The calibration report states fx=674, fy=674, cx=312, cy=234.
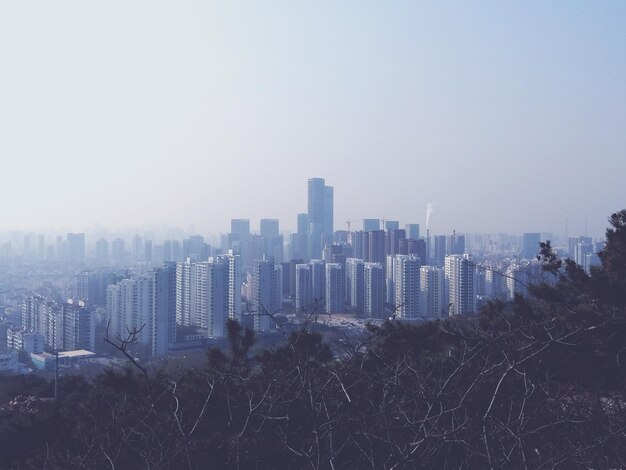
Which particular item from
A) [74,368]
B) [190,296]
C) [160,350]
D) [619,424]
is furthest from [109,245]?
[619,424]

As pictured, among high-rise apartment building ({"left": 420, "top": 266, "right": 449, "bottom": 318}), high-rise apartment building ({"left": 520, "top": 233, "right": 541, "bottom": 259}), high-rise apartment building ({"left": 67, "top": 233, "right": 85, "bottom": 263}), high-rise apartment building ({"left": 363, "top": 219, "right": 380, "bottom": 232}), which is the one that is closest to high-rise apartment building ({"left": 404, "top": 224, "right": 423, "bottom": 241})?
high-rise apartment building ({"left": 363, "top": 219, "right": 380, "bottom": 232})

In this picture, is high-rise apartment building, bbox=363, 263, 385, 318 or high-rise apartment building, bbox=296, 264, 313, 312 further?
high-rise apartment building, bbox=296, 264, 313, 312

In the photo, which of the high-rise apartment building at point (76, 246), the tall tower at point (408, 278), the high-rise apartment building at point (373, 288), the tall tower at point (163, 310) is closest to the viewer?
the tall tower at point (163, 310)

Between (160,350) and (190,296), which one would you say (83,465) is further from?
(190,296)

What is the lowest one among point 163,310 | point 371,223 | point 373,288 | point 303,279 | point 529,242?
point 163,310

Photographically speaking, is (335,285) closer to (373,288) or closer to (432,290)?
(373,288)

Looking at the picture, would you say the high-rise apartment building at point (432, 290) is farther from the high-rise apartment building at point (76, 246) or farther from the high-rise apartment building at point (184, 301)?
the high-rise apartment building at point (76, 246)

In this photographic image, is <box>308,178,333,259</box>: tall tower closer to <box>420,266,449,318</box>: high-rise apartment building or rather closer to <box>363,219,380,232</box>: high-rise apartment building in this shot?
<box>363,219,380,232</box>: high-rise apartment building

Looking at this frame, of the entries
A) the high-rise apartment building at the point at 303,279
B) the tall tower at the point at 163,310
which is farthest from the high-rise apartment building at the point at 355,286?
the tall tower at the point at 163,310

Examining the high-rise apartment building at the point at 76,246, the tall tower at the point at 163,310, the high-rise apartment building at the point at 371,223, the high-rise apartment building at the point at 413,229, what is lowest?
the tall tower at the point at 163,310

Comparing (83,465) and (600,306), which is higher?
(600,306)

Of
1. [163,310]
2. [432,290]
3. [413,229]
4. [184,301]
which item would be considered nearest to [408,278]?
[432,290]
